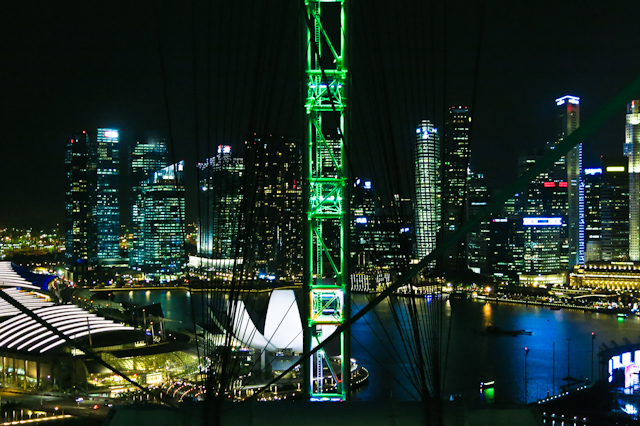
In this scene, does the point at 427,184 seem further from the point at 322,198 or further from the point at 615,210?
the point at 615,210

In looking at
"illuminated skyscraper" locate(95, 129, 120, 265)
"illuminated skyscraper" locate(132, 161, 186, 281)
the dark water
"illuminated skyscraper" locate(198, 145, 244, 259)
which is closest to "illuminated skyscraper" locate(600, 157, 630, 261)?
the dark water

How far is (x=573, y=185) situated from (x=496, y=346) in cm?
3259

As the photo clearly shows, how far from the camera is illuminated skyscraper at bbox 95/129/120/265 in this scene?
40000 millimetres

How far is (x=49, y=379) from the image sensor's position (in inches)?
353

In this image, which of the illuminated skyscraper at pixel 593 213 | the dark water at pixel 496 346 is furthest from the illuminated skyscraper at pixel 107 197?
the illuminated skyscraper at pixel 593 213

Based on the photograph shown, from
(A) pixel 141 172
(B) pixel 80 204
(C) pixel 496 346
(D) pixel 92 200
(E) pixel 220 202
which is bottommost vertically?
(C) pixel 496 346

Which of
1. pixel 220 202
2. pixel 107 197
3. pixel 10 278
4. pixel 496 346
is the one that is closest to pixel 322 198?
pixel 220 202

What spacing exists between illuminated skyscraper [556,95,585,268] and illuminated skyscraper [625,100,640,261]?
3236mm

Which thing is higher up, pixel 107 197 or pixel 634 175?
pixel 634 175

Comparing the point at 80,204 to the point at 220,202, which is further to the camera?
the point at 80,204

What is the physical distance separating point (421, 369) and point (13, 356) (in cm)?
948

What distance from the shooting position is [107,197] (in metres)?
41.8

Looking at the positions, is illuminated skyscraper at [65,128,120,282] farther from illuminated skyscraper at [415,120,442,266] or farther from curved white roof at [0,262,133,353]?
illuminated skyscraper at [415,120,442,266]

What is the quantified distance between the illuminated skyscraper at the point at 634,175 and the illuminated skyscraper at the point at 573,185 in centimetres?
324
